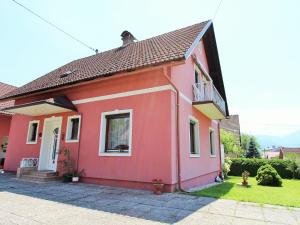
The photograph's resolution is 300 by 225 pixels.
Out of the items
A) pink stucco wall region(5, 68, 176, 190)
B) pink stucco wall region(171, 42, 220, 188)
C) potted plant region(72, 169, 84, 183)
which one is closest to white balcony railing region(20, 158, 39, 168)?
pink stucco wall region(5, 68, 176, 190)

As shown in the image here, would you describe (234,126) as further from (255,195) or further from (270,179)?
(255,195)

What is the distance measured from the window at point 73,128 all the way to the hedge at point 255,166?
1811cm

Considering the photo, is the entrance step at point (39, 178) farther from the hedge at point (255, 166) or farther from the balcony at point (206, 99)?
the hedge at point (255, 166)

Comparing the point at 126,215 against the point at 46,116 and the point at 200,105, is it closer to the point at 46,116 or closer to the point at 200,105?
the point at 200,105

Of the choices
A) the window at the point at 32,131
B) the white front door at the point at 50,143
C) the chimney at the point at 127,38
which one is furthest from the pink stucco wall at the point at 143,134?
the chimney at the point at 127,38

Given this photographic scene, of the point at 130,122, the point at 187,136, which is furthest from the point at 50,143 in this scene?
the point at 187,136

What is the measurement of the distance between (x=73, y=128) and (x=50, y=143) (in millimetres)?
1960

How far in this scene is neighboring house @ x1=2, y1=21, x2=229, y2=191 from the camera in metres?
7.07

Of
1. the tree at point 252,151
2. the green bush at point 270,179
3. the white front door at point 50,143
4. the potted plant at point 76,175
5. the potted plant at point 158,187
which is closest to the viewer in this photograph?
the potted plant at point 158,187

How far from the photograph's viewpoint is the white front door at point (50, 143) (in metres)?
10.1

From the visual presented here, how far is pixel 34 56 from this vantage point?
11867 mm

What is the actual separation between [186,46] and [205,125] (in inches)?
215

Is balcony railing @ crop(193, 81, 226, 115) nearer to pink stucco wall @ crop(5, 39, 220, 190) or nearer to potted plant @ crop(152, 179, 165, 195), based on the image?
pink stucco wall @ crop(5, 39, 220, 190)

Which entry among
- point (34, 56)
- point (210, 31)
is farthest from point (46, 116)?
point (210, 31)
